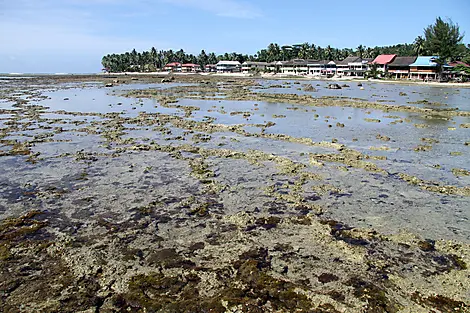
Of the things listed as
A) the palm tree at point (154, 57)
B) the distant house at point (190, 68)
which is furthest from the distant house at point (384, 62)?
the palm tree at point (154, 57)

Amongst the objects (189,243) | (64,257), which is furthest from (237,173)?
(64,257)

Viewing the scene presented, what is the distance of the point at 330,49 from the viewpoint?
165375 millimetres

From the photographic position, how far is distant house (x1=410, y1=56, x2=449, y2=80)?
102 meters

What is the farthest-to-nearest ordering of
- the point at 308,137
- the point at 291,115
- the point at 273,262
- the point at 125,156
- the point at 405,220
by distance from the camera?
the point at 291,115 → the point at 308,137 → the point at 125,156 → the point at 405,220 → the point at 273,262

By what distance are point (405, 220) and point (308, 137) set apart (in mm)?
13556

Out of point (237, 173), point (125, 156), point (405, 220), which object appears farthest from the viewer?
point (125, 156)

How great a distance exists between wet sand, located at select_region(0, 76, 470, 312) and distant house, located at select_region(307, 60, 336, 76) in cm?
12703

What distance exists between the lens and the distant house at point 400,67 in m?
110

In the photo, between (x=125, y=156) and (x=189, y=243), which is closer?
(x=189, y=243)

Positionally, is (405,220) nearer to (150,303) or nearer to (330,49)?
(150,303)

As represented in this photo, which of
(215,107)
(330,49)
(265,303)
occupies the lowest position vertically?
(265,303)

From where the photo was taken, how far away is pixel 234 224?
37.3 feet

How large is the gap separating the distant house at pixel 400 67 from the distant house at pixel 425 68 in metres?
2.22

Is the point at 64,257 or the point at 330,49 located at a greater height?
the point at 330,49
